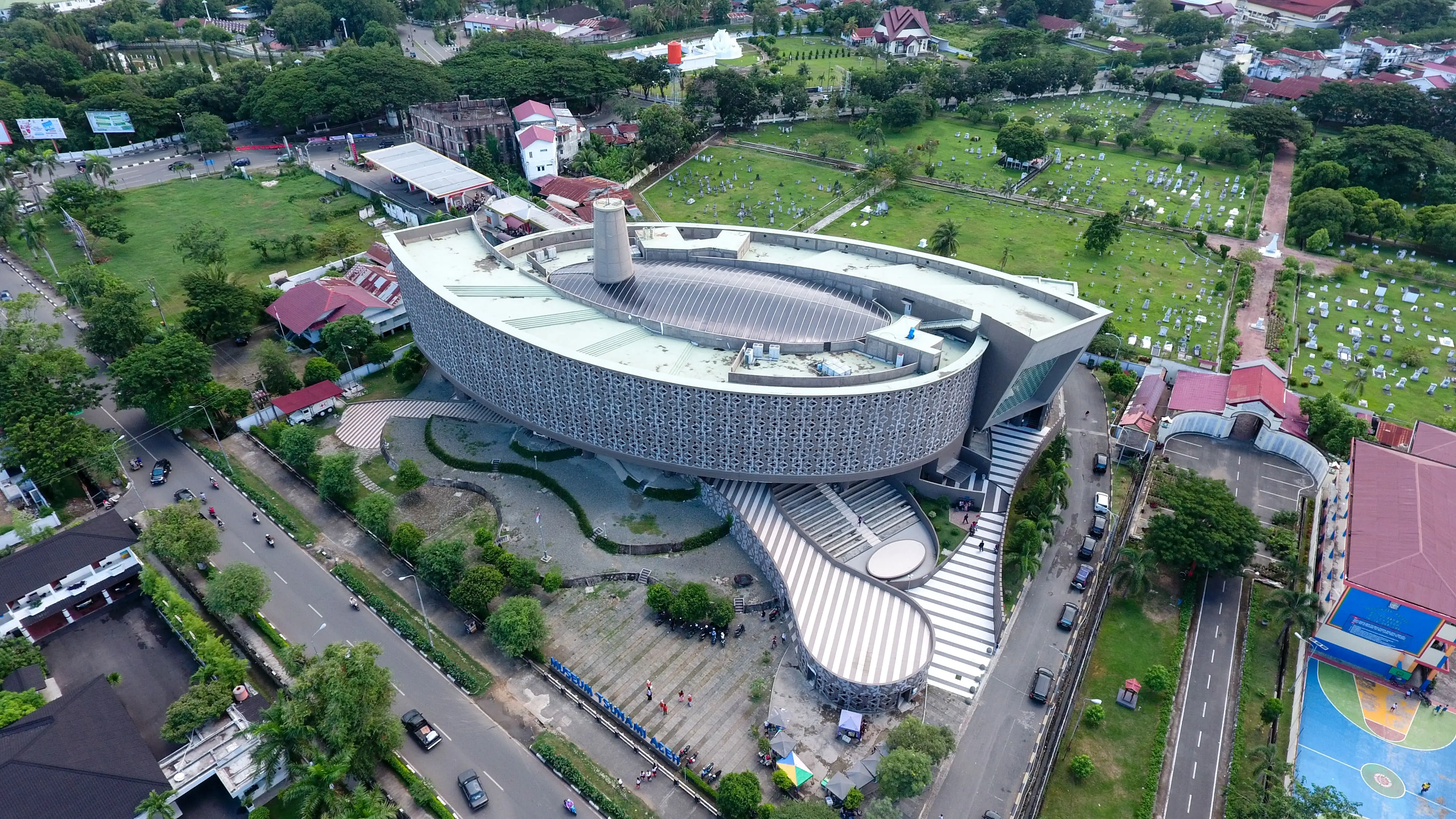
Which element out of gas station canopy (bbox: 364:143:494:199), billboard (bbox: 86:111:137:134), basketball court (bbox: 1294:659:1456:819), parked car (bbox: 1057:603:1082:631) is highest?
billboard (bbox: 86:111:137:134)

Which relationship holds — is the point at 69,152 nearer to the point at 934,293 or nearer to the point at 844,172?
the point at 844,172

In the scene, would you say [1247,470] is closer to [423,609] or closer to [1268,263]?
[1268,263]

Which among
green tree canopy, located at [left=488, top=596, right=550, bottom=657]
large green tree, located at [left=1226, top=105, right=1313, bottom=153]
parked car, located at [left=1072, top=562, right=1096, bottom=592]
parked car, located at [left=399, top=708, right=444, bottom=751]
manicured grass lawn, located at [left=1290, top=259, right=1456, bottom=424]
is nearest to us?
parked car, located at [left=399, top=708, right=444, bottom=751]

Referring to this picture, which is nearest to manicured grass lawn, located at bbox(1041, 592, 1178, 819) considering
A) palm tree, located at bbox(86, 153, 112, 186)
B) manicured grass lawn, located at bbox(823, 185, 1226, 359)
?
manicured grass lawn, located at bbox(823, 185, 1226, 359)

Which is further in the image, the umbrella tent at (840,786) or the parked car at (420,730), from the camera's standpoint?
the parked car at (420,730)

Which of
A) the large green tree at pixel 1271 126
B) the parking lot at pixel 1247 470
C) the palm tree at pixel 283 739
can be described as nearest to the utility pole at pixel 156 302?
the palm tree at pixel 283 739

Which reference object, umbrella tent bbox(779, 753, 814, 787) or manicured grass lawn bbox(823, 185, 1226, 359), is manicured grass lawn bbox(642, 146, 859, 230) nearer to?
manicured grass lawn bbox(823, 185, 1226, 359)

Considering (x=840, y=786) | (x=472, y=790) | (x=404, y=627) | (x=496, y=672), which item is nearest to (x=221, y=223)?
(x=404, y=627)

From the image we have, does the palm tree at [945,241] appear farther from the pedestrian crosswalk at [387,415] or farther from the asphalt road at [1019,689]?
the pedestrian crosswalk at [387,415]
